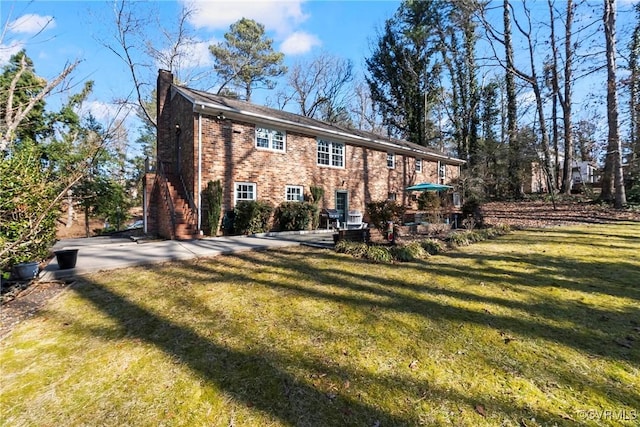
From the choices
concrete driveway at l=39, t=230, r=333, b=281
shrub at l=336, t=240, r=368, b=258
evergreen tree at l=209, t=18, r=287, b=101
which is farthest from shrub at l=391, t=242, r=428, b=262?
evergreen tree at l=209, t=18, r=287, b=101

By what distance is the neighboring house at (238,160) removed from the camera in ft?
34.9

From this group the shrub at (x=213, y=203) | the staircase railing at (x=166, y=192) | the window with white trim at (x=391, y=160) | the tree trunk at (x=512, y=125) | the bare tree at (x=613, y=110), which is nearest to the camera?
the staircase railing at (x=166, y=192)

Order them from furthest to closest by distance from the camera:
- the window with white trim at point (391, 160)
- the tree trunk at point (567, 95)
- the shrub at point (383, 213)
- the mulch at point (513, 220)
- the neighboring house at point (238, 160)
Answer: the window with white trim at point (391, 160) → the tree trunk at point (567, 95) → the neighboring house at point (238, 160) → the shrub at point (383, 213) → the mulch at point (513, 220)

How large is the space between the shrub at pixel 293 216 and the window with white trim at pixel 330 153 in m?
3.11

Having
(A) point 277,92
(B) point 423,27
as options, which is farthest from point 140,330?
(B) point 423,27

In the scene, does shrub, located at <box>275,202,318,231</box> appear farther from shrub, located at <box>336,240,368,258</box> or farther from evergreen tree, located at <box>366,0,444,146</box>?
evergreen tree, located at <box>366,0,444,146</box>

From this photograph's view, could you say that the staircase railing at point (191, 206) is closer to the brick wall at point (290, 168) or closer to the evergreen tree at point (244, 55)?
the brick wall at point (290, 168)

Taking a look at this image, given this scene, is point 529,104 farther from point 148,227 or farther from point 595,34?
point 148,227

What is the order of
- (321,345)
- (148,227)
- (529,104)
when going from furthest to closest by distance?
(529,104) → (148,227) → (321,345)

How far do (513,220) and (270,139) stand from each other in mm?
12384

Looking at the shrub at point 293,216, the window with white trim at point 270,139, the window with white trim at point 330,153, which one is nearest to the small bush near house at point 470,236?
the shrub at point 293,216

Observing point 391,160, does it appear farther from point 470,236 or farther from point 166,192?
point 166,192

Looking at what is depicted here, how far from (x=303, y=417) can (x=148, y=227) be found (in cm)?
1240

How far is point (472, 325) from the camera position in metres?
3.42
